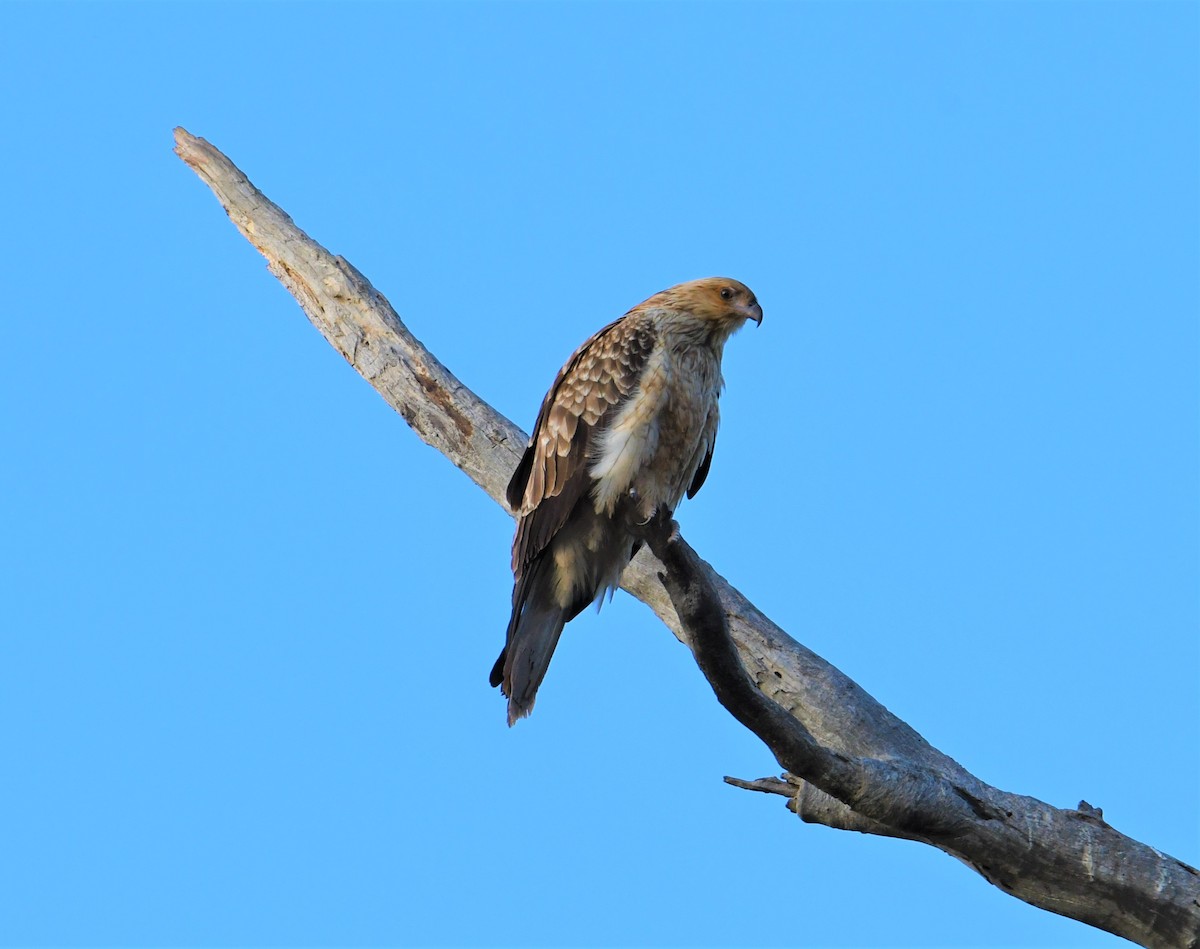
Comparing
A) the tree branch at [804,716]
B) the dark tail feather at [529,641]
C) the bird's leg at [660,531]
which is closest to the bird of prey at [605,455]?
the dark tail feather at [529,641]

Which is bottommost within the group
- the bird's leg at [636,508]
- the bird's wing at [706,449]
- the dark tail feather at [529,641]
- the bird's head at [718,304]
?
the dark tail feather at [529,641]

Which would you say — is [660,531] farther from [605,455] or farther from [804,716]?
[804,716]

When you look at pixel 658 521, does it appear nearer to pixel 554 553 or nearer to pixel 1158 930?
pixel 554 553

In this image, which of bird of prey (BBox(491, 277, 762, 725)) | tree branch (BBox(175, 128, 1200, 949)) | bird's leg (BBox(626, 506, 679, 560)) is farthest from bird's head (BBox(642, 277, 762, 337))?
bird's leg (BBox(626, 506, 679, 560))

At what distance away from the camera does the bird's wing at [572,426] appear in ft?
20.9

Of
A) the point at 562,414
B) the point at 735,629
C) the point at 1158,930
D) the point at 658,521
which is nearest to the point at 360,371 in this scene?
the point at 562,414

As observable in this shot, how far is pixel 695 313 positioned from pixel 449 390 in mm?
1873

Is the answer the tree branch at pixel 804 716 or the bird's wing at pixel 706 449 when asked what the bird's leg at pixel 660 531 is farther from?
the bird's wing at pixel 706 449

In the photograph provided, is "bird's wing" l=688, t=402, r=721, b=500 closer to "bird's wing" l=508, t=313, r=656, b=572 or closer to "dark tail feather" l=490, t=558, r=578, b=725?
"bird's wing" l=508, t=313, r=656, b=572

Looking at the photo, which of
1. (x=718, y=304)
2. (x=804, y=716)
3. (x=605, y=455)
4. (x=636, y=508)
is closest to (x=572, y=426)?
(x=605, y=455)

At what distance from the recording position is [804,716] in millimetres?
7012

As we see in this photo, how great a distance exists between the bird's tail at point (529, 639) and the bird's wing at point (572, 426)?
142mm

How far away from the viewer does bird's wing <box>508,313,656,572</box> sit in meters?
6.38

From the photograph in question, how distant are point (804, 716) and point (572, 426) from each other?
1.93 metres
